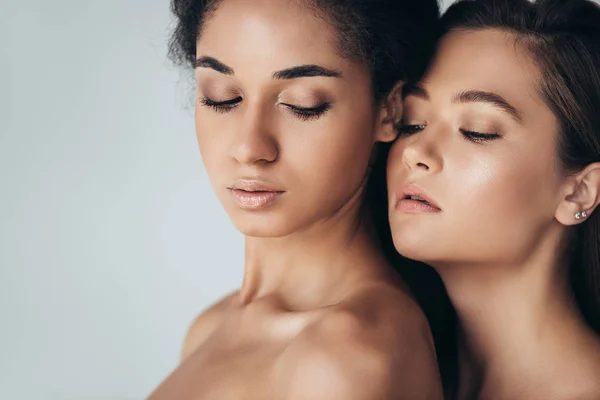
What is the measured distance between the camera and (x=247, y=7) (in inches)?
79.3

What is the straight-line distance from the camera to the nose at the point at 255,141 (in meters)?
1.97

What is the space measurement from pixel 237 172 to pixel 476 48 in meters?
0.63

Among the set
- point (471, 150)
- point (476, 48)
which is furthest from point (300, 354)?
point (476, 48)

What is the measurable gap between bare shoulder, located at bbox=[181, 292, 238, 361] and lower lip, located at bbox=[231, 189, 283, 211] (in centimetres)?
49

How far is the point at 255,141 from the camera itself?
197cm

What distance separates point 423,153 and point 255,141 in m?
0.41

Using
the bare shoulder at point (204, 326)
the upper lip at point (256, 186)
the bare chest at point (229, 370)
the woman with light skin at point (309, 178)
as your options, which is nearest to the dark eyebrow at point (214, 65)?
the woman with light skin at point (309, 178)

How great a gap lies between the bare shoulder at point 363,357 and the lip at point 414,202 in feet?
0.88

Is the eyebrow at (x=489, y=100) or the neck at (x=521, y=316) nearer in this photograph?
the eyebrow at (x=489, y=100)

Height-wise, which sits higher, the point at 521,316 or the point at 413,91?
the point at 413,91

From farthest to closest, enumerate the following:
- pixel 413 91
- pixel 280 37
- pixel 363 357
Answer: pixel 413 91, pixel 280 37, pixel 363 357

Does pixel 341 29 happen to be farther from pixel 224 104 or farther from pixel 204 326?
pixel 204 326

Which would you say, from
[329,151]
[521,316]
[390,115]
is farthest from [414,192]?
[521,316]

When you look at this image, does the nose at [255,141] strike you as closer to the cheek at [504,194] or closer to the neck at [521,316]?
the cheek at [504,194]
